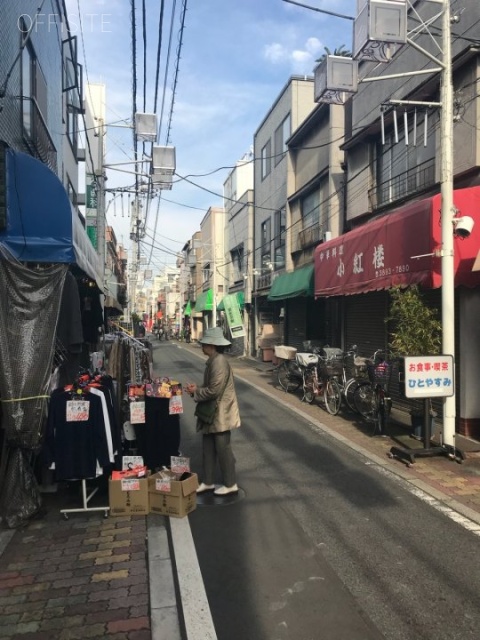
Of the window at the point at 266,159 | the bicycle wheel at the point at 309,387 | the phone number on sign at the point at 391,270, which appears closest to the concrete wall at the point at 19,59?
the phone number on sign at the point at 391,270

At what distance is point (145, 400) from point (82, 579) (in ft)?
7.19

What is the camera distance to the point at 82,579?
386 cm

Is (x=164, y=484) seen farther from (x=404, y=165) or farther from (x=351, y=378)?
(x=404, y=165)

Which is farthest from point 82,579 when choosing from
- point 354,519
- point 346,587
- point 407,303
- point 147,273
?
point 147,273

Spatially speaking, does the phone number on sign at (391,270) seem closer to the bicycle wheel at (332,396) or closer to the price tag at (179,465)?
the bicycle wheel at (332,396)

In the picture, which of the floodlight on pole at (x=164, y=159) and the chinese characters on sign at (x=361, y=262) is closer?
the chinese characters on sign at (x=361, y=262)

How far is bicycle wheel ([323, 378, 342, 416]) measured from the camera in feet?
35.1

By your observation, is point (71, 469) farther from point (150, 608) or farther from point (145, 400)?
point (150, 608)

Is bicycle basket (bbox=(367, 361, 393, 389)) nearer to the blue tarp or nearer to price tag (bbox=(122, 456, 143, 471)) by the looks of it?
price tag (bbox=(122, 456, 143, 471))

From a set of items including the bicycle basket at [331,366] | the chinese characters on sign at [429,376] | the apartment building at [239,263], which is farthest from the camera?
the apartment building at [239,263]

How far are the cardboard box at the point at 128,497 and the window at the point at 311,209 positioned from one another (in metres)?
13.5

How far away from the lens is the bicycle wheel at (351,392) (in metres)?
10.2

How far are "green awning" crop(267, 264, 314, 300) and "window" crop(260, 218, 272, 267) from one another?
168 inches

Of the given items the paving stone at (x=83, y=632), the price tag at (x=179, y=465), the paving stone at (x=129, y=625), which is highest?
the price tag at (x=179, y=465)
